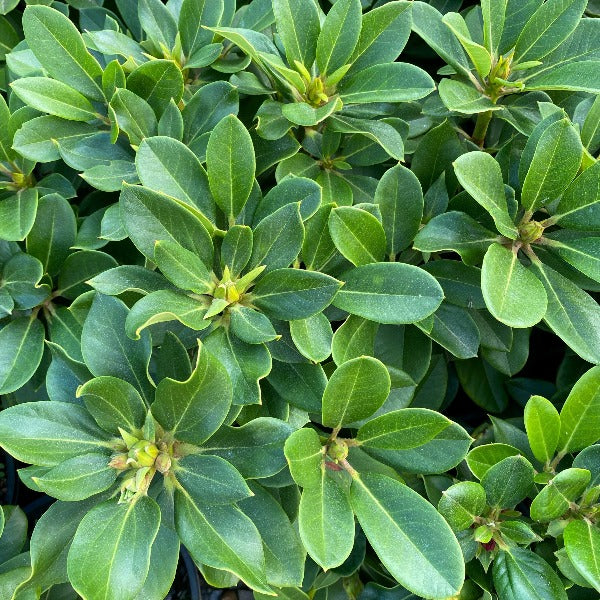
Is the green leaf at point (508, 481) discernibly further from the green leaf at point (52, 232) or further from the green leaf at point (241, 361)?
the green leaf at point (52, 232)

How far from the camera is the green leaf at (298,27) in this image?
3.11ft

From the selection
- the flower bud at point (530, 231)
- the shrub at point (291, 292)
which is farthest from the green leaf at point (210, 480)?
the flower bud at point (530, 231)

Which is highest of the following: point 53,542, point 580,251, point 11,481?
point 580,251

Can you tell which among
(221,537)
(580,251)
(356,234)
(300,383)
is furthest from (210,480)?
(580,251)

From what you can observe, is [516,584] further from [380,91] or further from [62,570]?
[380,91]

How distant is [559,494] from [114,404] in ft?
2.12

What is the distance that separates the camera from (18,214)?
→ 104 cm

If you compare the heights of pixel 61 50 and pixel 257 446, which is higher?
pixel 61 50

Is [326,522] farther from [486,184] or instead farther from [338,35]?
[338,35]

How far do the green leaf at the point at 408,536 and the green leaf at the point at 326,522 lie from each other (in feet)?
0.08

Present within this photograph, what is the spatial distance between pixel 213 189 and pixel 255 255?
12cm

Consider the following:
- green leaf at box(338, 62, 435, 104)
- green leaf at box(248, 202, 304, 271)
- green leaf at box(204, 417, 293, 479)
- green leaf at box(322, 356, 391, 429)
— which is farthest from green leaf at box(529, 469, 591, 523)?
green leaf at box(338, 62, 435, 104)

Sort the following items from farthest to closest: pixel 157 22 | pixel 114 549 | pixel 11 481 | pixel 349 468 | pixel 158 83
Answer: pixel 11 481
pixel 157 22
pixel 158 83
pixel 349 468
pixel 114 549

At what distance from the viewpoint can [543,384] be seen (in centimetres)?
137
